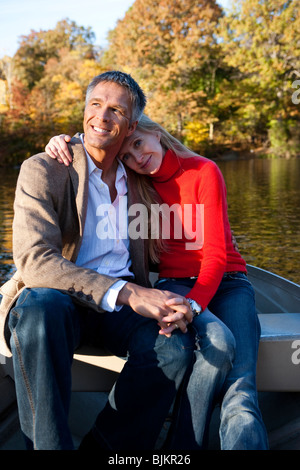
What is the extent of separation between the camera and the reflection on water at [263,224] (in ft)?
18.1

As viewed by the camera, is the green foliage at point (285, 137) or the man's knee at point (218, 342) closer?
the man's knee at point (218, 342)

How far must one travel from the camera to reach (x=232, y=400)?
163cm

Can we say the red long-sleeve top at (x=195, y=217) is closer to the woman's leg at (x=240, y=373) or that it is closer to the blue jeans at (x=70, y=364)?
the woman's leg at (x=240, y=373)

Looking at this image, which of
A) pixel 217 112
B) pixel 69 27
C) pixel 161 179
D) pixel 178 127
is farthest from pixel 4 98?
pixel 161 179

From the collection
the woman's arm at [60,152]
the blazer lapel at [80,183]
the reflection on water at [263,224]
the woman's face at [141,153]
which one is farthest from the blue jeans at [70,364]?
the reflection on water at [263,224]

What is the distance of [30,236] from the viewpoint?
1.72m

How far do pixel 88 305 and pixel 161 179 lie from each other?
74 centimetres

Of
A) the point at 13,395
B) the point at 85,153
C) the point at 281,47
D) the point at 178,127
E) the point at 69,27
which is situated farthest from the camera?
the point at 69,27

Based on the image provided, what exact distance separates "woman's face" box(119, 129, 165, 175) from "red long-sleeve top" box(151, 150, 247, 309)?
0.14 feet

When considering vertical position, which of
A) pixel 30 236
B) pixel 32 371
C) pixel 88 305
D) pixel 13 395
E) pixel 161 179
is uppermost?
pixel 161 179

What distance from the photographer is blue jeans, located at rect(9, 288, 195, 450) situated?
4.78ft

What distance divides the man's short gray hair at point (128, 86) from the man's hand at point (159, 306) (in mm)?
759

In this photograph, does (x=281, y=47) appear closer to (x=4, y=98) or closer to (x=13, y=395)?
(x=4, y=98)

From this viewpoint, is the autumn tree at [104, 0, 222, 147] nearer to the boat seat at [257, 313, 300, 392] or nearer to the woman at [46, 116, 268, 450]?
the woman at [46, 116, 268, 450]
